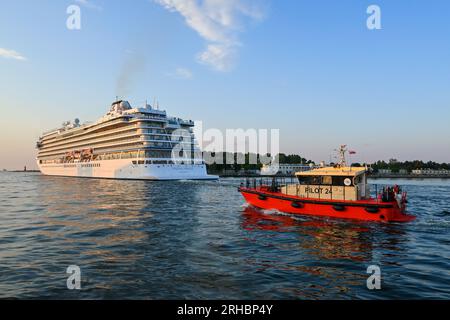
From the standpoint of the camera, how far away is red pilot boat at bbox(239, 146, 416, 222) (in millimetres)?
20141

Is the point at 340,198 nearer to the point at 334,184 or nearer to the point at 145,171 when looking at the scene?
the point at 334,184

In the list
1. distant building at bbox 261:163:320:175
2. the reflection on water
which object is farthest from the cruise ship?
distant building at bbox 261:163:320:175

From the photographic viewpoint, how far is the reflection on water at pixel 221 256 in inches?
364

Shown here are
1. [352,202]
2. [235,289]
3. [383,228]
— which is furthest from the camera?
[352,202]

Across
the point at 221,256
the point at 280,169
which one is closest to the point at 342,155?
the point at 221,256

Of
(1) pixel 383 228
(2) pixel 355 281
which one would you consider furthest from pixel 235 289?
(1) pixel 383 228

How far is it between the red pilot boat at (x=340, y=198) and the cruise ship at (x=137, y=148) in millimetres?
51426

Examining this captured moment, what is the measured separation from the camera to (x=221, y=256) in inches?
495

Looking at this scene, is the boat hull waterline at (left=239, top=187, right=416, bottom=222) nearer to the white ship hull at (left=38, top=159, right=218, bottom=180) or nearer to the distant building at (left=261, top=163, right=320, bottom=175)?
the white ship hull at (left=38, top=159, right=218, bottom=180)

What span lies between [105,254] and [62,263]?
1625 millimetres

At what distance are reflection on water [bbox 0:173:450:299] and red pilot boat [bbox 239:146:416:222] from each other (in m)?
0.97

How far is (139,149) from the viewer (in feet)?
248

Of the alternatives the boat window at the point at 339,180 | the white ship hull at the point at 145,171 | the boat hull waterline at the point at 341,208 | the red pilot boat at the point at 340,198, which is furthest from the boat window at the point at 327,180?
the white ship hull at the point at 145,171

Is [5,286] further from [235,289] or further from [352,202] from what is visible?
[352,202]
